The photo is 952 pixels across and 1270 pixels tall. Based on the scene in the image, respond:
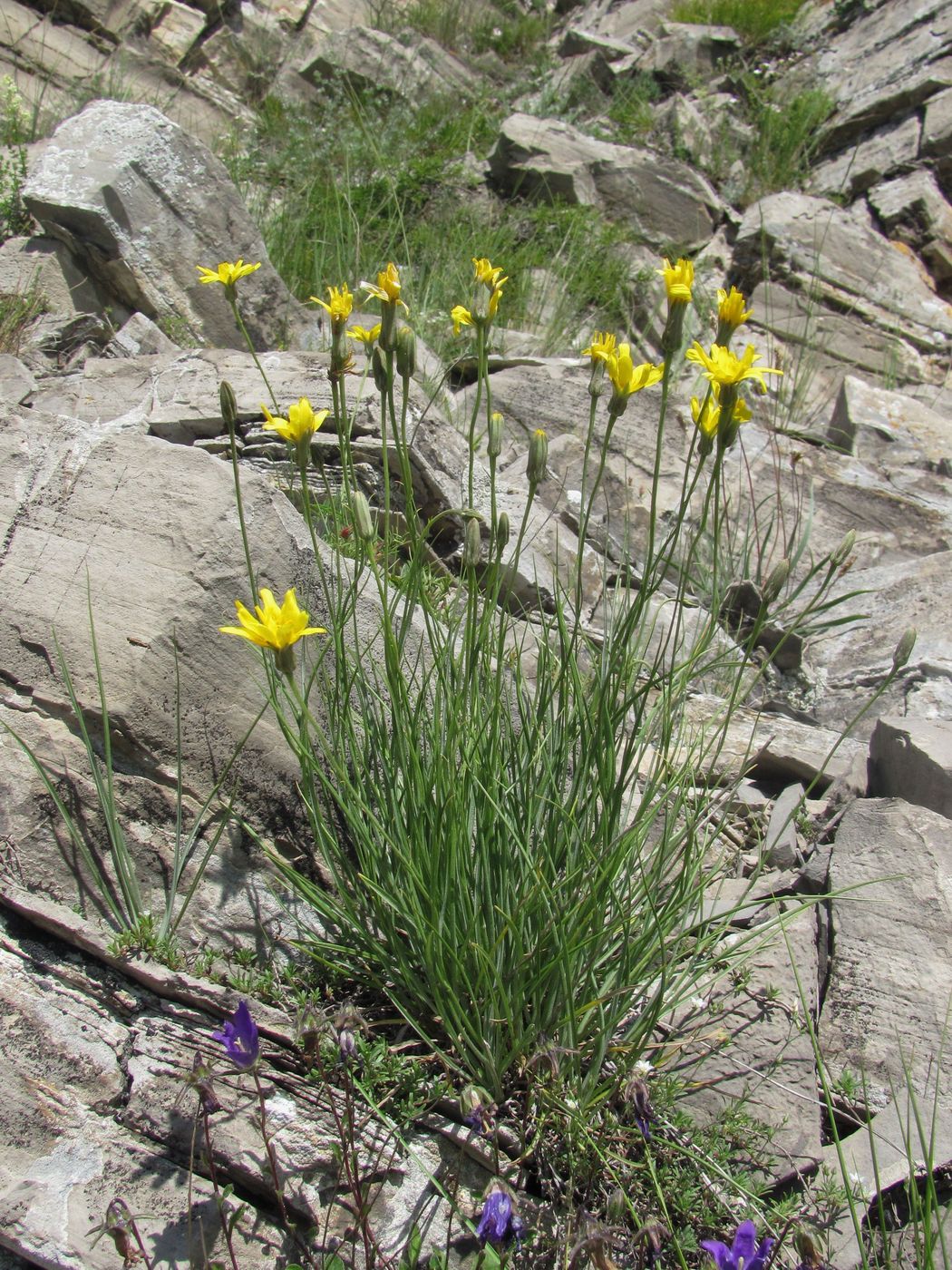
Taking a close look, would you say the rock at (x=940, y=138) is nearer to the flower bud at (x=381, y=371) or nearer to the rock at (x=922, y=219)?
the rock at (x=922, y=219)

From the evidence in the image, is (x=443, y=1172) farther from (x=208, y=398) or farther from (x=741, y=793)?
(x=208, y=398)

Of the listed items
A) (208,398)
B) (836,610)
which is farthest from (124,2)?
(836,610)

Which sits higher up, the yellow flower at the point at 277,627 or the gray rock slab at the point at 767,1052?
the yellow flower at the point at 277,627

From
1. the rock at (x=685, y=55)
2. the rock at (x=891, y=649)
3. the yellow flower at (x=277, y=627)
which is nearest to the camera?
the yellow flower at (x=277, y=627)

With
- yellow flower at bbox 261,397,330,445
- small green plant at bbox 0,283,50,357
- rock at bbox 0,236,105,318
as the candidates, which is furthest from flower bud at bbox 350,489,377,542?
rock at bbox 0,236,105,318

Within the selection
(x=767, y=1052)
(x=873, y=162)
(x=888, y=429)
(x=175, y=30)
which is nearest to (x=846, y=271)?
(x=873, y=162)

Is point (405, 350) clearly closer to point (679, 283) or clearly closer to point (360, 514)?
point (360, 514)

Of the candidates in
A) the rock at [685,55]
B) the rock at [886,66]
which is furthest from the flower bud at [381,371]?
the rock at [685,55]
